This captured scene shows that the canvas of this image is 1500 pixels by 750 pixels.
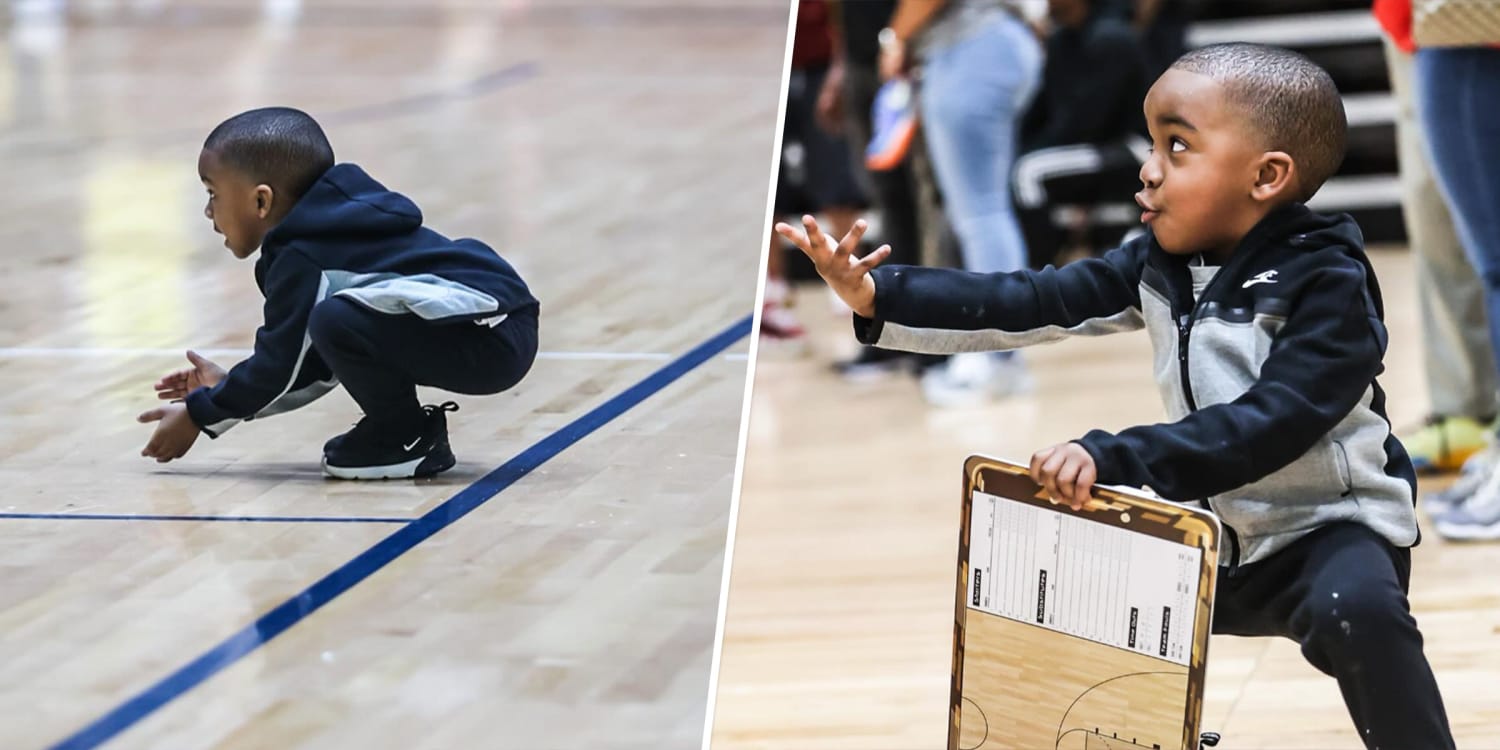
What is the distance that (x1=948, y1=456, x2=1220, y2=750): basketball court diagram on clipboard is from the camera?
1.35 m

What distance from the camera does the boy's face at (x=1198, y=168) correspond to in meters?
1.43

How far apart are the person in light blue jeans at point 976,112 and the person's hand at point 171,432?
1.77 m

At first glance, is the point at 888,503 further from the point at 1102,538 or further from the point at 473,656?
the point at 1102,538

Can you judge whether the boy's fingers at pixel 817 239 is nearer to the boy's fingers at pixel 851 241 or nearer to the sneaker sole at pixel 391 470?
the boy's fingers at pixel 851 241

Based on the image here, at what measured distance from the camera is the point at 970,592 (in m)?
1.46

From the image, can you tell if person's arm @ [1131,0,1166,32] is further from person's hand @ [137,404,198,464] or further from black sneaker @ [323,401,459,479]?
person's hand @ [137,404,198,464]

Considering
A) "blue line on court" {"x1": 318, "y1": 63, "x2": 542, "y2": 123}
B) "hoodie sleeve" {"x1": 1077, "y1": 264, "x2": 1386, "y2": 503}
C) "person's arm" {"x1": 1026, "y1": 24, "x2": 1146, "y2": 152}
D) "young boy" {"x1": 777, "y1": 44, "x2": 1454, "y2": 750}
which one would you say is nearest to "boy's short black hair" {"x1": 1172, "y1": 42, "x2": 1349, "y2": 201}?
"young boy" {"x1": 777, "y1": 44, "x2": 1454, "y2": 750}

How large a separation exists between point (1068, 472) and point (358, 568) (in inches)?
32.2

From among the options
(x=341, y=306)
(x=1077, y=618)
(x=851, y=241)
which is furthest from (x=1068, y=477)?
(x=341, y=306)

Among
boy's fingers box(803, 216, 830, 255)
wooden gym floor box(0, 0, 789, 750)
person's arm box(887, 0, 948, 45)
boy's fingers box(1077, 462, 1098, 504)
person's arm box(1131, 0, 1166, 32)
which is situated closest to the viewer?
boy's fingers box(1077, 462, 1098, 504)

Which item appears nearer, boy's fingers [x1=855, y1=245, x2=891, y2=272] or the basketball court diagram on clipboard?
the basketball court diagram on clipboard

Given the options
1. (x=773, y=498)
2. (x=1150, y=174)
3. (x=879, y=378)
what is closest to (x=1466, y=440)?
(x=773, y=498)

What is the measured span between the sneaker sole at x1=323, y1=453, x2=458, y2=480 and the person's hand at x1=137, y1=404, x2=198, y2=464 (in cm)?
16

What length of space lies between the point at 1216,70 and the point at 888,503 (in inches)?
58.0
